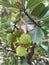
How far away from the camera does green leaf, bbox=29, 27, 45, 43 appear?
0.45 meters

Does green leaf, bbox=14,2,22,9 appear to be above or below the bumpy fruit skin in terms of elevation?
above

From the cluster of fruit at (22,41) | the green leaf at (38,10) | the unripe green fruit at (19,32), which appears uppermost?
the green leaf at (38,10)

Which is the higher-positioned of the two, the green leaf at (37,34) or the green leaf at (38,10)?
the green leaf at (38,10)

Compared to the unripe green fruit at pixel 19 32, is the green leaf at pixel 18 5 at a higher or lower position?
higher

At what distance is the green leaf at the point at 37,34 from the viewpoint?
Answer: 0.45 meters

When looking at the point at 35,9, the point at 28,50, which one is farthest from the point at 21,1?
the point at 28,50

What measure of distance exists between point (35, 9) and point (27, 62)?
186 millimetres

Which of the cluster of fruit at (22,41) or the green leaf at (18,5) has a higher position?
the green leaf at (18,5)

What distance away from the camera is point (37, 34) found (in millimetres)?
471

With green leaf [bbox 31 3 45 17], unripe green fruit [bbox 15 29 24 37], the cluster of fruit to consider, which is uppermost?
green leaf [bbox 31 3 45 17]

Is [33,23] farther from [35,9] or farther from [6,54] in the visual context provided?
[6,54]

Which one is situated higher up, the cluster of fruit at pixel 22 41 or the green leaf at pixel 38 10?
the green leaf at pixel 38 10

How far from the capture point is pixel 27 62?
578 mm

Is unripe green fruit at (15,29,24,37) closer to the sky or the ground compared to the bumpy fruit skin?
closer to the sky
